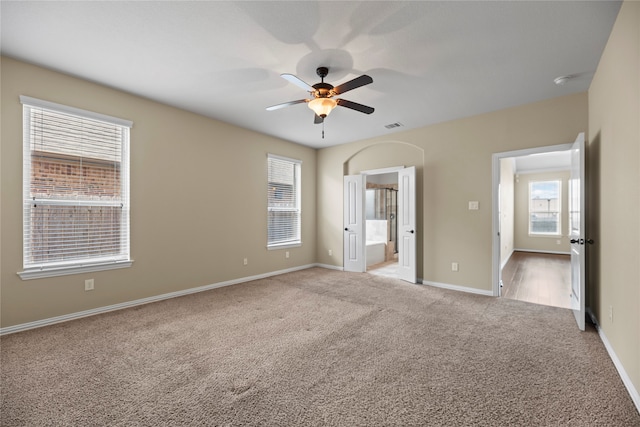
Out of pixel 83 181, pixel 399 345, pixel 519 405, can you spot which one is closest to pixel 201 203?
pixel 83 181

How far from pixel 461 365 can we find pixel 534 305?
2.26 metres

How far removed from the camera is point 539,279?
533 centimetres

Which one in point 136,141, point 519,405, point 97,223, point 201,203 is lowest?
point 519,405

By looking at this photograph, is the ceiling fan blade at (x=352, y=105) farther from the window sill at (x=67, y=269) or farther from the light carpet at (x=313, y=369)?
the window sill at (x=67, y=269)

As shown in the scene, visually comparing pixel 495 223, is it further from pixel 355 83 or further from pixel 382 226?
pixel 382 226

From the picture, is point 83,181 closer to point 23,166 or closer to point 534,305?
point 23,166

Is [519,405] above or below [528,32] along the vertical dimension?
below

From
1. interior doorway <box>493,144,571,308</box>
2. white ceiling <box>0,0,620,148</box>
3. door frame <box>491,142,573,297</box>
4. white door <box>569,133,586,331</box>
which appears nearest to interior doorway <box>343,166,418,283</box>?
door frame <box>491,142,573,297</box>

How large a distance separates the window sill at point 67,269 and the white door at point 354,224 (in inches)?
150

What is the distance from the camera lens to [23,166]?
295cm

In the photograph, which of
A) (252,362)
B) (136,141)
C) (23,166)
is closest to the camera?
(252,362)

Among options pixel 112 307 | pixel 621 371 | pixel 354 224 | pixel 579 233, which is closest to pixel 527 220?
pixel 354 224

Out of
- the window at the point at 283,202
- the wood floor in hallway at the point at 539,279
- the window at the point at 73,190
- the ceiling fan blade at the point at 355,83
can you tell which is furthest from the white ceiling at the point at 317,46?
the wood floor in hallway at the point at 539,279

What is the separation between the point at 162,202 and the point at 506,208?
308 inches
